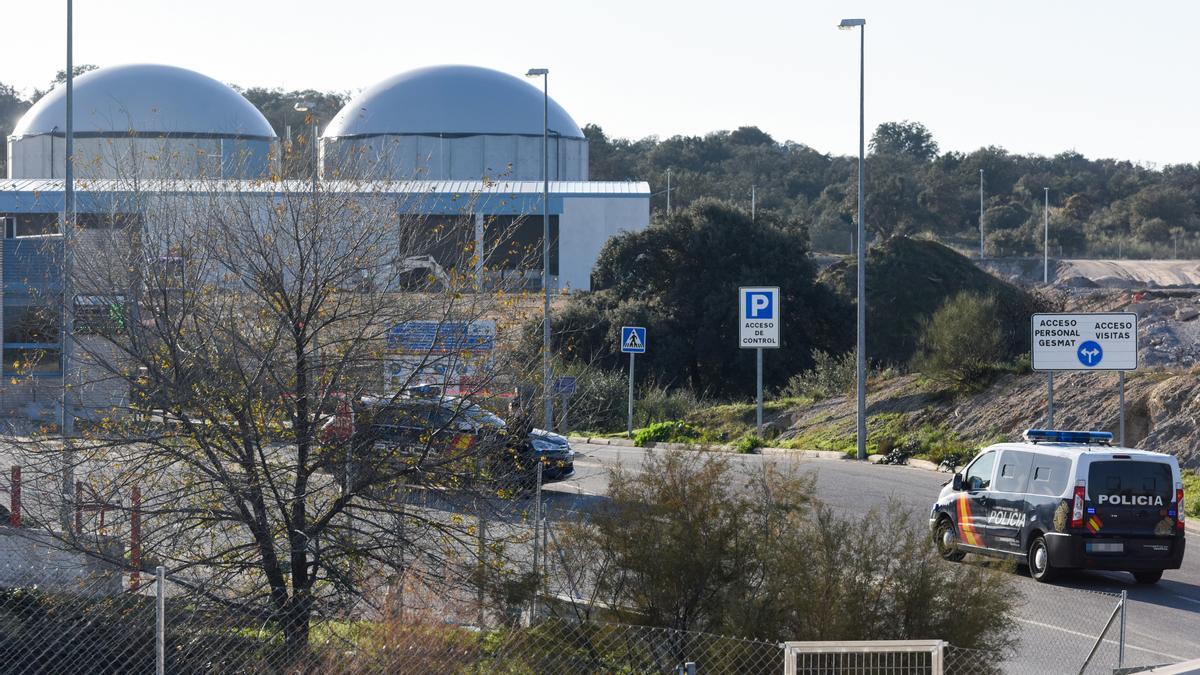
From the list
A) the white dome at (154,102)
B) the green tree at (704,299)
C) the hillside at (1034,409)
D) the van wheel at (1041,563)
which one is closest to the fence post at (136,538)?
the van wheel at (1041,563)

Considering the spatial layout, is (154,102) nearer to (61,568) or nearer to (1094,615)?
(61,568)

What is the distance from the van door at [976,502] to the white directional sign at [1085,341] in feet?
21.7

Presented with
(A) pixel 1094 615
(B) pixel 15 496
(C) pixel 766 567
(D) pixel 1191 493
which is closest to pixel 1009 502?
(A) pixel 1094 615

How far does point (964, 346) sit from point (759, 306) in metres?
4.94

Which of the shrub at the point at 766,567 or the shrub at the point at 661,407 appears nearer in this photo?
the shrub at the point at 766,567

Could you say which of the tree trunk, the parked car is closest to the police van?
the parked car

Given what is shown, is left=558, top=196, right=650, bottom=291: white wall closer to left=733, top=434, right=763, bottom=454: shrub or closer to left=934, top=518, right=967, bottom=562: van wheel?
left=733, top=434, right=763, bottom=454: shrub

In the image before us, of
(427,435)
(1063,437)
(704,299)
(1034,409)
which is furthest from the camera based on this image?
(704,299)

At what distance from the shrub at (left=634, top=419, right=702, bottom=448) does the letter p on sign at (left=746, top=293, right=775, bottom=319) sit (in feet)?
11.0

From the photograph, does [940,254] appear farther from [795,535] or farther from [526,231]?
[795,535]

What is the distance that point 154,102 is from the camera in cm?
7212

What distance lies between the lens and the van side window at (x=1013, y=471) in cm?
1584

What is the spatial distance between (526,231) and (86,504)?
5864 centimetres

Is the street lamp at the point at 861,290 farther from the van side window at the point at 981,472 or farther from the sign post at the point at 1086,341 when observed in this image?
the van side window at the point at 981,472
